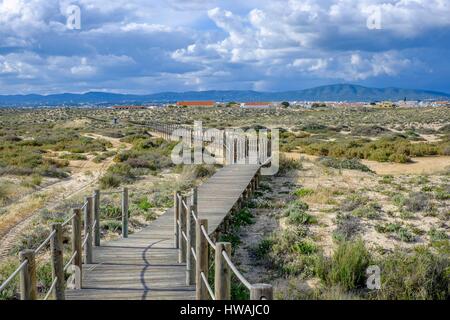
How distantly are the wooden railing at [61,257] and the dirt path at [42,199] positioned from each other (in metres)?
2.49

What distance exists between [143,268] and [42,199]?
28.4 feet

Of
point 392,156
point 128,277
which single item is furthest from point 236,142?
point 128,277

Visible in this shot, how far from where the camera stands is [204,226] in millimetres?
5809

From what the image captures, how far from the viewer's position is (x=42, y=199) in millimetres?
14898

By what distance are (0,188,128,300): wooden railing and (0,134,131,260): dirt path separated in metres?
2.49

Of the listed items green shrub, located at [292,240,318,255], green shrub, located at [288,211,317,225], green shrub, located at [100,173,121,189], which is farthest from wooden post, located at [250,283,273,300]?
green shrub, located at [100,173,121,189]

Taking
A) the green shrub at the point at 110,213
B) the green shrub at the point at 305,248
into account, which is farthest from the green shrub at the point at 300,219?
the green shrub at the point at 110,213

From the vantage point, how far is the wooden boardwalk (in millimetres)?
6266

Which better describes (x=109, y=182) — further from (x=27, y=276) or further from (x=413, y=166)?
(x=413, y=166)

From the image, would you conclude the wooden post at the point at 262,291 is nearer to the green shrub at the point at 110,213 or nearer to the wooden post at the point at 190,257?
the wooden post at the point at 190,257

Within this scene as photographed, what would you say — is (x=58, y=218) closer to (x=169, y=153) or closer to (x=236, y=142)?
(x=236, y=142)

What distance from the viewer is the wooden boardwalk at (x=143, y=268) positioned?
627 cm
